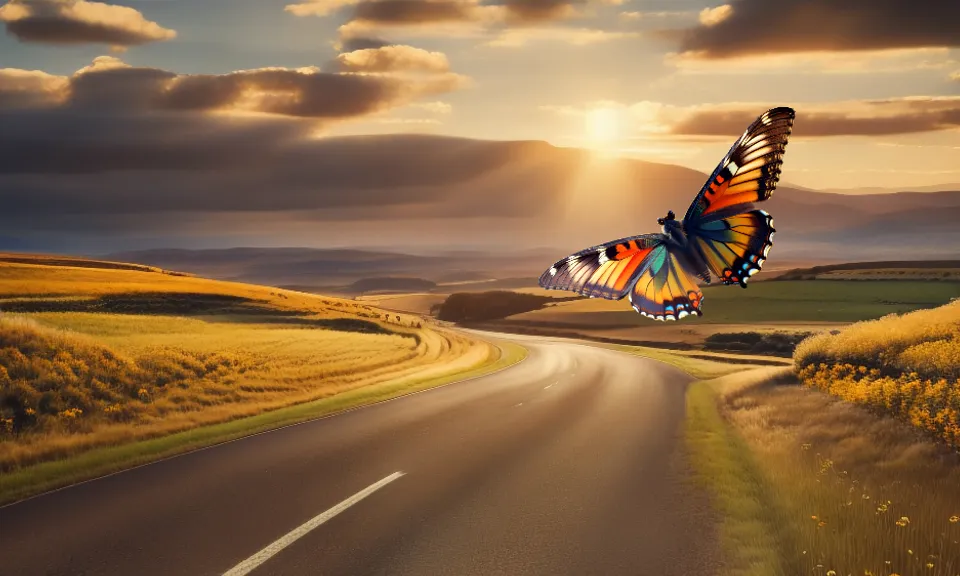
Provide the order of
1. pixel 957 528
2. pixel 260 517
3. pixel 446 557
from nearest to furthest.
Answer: pixel 957 528
pixel 446 557
pixel 260 517

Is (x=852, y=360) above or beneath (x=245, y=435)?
above

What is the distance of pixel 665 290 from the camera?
8.84 ft

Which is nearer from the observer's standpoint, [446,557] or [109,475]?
[446,557]

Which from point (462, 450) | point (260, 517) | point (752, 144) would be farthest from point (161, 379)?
point (752, 144)

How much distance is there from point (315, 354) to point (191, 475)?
938 inches

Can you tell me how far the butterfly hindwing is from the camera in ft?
8.77

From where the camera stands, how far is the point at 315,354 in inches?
1458

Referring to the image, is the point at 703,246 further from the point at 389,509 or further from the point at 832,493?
the point at 389,509

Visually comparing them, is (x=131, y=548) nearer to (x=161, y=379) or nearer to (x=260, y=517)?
(x=260, y=517)

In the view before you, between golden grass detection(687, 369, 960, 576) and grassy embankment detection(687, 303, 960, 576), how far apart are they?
0.02m

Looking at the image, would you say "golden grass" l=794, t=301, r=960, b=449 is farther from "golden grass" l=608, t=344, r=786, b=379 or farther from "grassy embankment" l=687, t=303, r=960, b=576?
"golden grass" l=608, t=344, r=786, b=379

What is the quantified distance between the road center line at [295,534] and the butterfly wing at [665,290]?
7.10 metres

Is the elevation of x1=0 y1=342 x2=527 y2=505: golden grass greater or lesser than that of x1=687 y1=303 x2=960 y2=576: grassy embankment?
lesser

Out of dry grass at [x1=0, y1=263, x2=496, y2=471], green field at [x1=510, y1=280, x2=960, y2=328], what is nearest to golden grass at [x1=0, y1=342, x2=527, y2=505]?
dry grass at [x1=0, y1=263, x2=496, y2=471]
